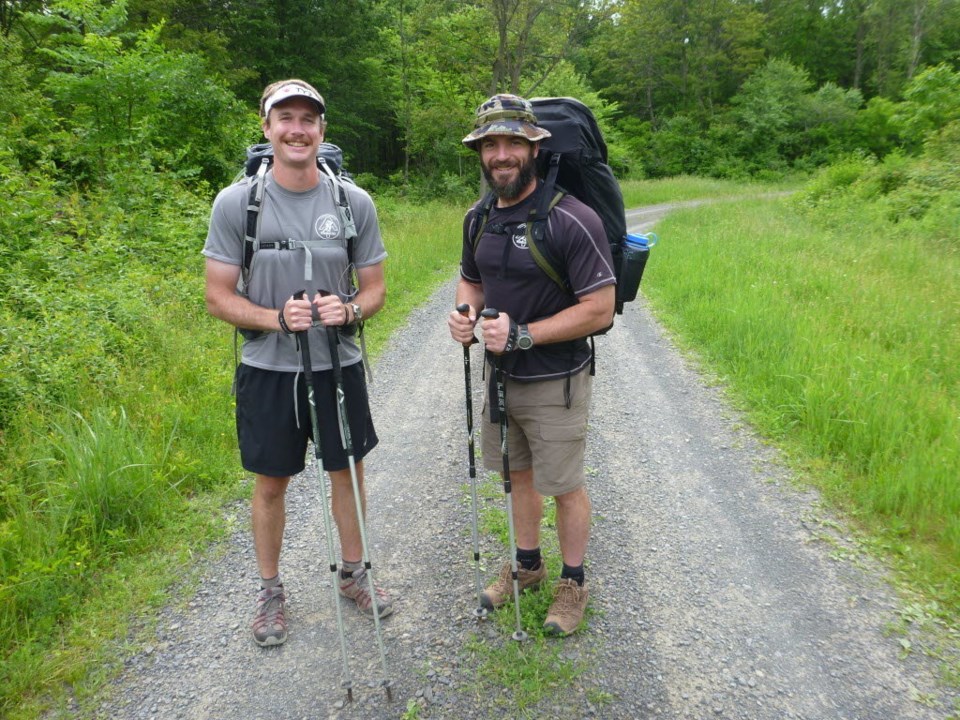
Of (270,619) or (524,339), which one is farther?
(270,619)

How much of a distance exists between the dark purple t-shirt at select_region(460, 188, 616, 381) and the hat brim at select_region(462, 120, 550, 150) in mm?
242

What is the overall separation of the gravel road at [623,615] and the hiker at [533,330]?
1.14ft

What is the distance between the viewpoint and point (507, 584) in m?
3.03

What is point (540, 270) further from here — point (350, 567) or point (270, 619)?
point (270, 619)

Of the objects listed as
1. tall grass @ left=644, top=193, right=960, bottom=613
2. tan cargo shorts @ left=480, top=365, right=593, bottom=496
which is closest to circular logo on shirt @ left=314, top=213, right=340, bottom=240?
tan cargo shorts @ left=480, top=365, right=593, bottom=496

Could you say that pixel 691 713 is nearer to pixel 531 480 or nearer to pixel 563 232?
pixel 531 480

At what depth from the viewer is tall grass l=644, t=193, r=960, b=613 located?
353 cm

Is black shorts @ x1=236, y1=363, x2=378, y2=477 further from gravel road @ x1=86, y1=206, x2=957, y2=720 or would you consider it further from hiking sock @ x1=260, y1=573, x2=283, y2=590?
gravel road @ x1=86, y1=206, x2=957, y2=720

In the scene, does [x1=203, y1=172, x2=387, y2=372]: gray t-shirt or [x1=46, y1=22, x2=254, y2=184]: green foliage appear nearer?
[x1=203, y1=172, x2=387, y2=372]: gray t-shirt

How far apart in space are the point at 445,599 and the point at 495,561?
389 millimetres

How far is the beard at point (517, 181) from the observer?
2529 millimetres

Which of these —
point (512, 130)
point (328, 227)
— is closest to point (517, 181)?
point (512, 130)

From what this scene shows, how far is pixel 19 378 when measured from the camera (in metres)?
4.14

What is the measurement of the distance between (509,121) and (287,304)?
3.86ft
